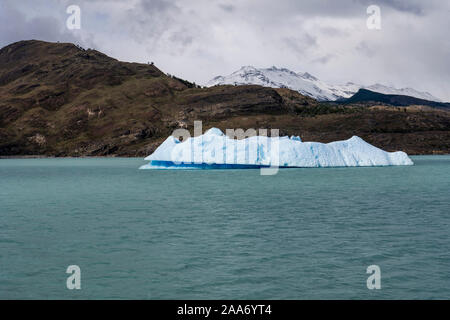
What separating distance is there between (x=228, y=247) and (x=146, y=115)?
14547cm

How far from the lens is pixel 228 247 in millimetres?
15586

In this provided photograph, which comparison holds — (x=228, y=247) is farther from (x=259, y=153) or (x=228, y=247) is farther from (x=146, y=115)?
(x=146, y=115)

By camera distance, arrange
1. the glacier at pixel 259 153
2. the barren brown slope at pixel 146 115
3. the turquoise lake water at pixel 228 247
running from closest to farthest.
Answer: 1. the turquoise lake water at pixel 228 247
2. the glacier at pixel 259 153
3. the barren brown slope at pixel 146 115

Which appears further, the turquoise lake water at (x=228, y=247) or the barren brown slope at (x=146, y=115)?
the barren brown slope at (x=146, y=115)

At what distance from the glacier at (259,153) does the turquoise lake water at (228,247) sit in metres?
27.1

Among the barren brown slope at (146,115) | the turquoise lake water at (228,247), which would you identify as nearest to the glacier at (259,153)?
the turquoise lake water at (228,247)

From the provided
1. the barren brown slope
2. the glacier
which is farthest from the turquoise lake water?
the barren brown slope

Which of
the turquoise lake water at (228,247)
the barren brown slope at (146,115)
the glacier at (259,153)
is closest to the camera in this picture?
the turquoise lake water at (228,247)

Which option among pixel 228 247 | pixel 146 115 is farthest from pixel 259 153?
pixel 146 115

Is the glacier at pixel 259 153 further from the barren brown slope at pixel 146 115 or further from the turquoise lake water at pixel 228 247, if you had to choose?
the barren brown slope at pixel 146 115

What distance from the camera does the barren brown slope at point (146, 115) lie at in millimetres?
130250

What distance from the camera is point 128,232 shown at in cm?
→ 1847
